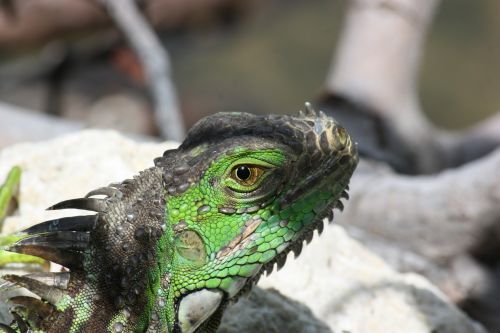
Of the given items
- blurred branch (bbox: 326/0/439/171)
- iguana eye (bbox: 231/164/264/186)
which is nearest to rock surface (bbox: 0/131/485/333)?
iguana eye (bbox: 231/164/264/186)

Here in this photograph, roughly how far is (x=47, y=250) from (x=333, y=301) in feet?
5.55

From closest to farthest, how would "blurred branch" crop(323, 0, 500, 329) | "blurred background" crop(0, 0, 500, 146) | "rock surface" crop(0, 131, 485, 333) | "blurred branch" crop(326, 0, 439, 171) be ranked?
"rock surface" crop(0, 131, 485, 333) → "blurred branch" crop(323, 0, 500, 329) → "blurred branch" crop(326, 0, 439, 171) → "blurred background" crop(0, 0, 500, 146)

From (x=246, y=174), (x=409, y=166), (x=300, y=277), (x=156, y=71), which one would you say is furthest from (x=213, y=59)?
(x=246, y=174)

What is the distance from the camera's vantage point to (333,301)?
13.5ft

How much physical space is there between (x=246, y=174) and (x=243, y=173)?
12 mm

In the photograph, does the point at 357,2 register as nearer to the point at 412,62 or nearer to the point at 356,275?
the point at 412,62

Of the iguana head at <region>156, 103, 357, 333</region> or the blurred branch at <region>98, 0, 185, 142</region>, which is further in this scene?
the blurred branch at <region>98, 0, 185, 142</region>

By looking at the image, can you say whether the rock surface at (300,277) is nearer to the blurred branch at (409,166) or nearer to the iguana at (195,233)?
the iguana at (195,233)

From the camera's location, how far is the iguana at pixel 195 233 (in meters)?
2.86

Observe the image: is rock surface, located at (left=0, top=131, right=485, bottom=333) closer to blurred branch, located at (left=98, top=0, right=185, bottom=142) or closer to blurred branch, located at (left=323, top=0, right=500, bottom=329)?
blurred branch, located at (left=323, top=0, right=500, bottom=329)

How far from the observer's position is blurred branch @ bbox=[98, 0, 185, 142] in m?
7.88

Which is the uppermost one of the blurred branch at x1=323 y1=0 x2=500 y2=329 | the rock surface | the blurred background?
the blurred background

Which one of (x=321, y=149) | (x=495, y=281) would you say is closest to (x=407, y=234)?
(x=495, y=281)

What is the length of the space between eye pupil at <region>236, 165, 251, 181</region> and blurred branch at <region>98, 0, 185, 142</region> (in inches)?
191
